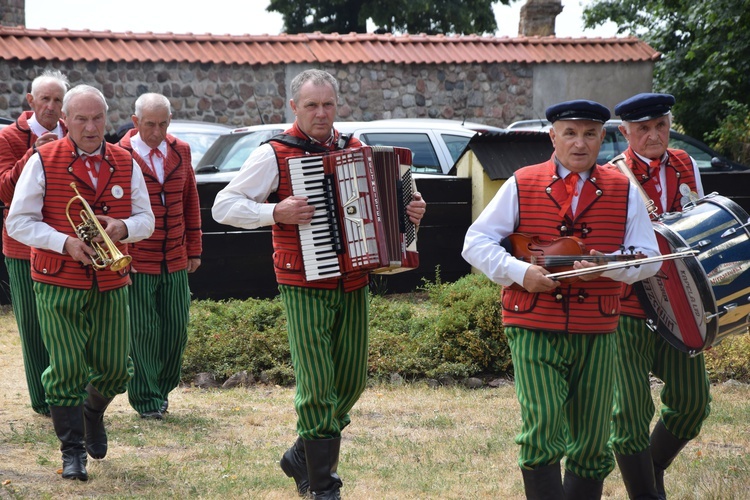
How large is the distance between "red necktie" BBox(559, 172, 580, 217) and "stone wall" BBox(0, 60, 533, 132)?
13.7 metres

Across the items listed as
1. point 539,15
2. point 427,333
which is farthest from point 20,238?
point 539,15

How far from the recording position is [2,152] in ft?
21.5

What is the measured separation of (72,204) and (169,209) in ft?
5.07

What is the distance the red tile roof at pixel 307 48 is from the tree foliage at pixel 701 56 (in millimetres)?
1188

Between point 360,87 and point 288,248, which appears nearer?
point 288,248

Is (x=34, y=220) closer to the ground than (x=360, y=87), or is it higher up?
→ closer to the ground

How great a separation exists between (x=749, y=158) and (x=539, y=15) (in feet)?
29.3

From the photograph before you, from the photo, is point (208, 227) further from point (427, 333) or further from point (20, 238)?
point (20, 238)

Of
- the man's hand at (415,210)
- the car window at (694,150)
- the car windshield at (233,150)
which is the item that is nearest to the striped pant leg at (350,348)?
the man's hand at (415,210)

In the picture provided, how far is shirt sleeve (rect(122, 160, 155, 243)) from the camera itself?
18.2ft

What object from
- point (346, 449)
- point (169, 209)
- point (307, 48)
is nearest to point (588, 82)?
point (307, 48)

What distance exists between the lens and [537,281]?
4.17m

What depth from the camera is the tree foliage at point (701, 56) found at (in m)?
19.5

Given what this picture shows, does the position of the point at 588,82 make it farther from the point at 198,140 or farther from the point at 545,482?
the point at 545,482
